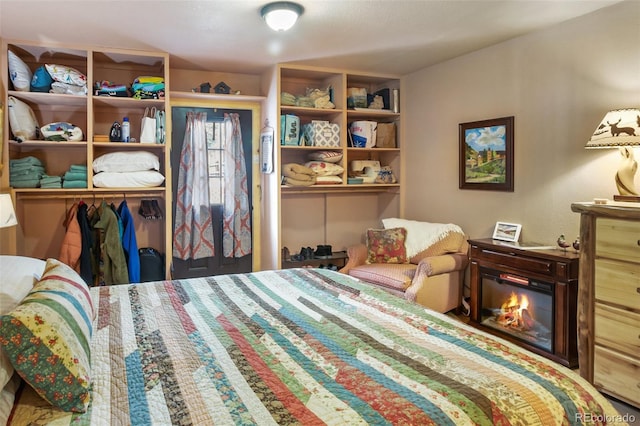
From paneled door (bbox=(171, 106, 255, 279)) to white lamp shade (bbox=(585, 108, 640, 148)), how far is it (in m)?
3.15

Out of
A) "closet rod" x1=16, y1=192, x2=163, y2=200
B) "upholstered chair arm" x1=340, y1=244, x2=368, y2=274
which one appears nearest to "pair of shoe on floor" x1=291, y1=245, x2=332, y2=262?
"upholstered chair arm" x1=340, y1=244, x2=368, y2=274

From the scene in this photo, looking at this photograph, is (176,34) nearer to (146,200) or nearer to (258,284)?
(146,200)

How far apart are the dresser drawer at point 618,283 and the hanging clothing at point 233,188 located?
3176 mm

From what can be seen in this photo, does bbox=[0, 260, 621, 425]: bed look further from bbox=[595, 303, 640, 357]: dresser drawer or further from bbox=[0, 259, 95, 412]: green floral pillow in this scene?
bbox=[595, 303, 640, 357]: dresser drawer

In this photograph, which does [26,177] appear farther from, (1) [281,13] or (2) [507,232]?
(2) [507,232]

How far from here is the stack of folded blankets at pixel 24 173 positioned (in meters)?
3.51

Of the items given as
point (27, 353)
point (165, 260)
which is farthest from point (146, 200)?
point (27, 353)

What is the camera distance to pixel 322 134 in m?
4.39

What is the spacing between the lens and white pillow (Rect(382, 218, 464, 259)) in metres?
3.94

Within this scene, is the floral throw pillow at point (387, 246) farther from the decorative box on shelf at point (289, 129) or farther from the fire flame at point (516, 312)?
the decorative box on shelf at point (289, 129)

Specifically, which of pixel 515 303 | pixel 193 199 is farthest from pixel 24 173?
pixel 515 303

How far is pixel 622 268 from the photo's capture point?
7.78 feet

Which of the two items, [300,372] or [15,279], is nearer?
[300,372]

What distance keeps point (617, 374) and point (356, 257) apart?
2.21 meters
